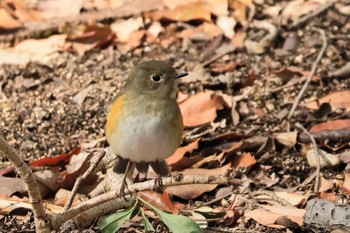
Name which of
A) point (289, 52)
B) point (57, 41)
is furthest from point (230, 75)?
point (57, 41)

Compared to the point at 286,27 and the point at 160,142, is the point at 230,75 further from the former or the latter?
the point at 160,142

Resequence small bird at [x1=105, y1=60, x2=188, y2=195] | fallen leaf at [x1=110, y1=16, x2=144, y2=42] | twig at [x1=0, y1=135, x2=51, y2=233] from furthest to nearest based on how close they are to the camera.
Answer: fallen leaf at [x1=110, y1=16, x2=144, y2=42], small bird at [x1=105, y1=60, x2=188, y2=195], twig at [x1=0, y1=135, x2=51, y2=233]

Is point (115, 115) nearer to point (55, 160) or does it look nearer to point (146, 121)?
point (146, 121)

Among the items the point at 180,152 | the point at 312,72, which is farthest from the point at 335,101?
the point at 180,152

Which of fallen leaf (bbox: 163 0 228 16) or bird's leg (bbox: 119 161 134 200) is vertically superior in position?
fallen leaf (bbox: 163 0 228 16)

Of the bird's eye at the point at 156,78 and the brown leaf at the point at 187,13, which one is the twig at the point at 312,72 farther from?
the bird's eye at the point at 156,78

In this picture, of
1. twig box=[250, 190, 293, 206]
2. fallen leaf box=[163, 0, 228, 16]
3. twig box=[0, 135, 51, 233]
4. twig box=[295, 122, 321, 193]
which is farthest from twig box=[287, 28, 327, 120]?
twig box=[0, 135, 51, 233]

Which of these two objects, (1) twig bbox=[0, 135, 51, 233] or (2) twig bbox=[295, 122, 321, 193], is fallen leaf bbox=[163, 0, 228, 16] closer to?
(2) twig bbox=[295, 122, 321, 193]

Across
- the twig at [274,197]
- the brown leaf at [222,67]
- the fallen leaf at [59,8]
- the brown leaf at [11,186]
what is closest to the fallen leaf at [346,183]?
the twig at [274,197]
